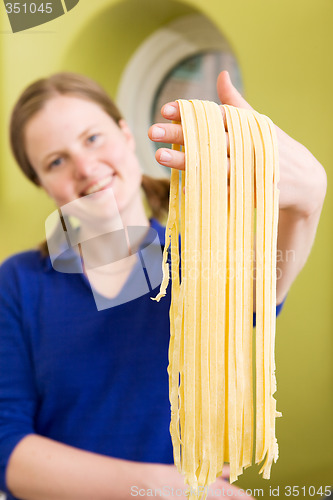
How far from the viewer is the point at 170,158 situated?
0.52 m

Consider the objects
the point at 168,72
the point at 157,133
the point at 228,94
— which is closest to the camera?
the point at 157,133

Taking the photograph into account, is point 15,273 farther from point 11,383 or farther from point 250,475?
point 250,475

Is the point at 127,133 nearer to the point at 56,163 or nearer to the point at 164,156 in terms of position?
the point at 56,163

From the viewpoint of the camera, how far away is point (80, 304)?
0.90m

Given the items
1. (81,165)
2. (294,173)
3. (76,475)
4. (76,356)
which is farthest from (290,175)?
(76,475)

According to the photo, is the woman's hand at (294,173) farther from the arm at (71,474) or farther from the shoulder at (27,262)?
the arm at (71,474)

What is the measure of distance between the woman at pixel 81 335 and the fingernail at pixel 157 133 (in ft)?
1.19

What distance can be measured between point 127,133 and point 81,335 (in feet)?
1.31

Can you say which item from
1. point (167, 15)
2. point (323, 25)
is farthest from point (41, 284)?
point (323, 25)

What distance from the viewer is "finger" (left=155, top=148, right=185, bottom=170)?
1.69ft

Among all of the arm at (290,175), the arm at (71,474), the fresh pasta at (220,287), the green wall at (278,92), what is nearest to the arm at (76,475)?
the arm at (71,474)

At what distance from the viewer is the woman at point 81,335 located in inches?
34.4

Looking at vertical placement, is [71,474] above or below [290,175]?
below

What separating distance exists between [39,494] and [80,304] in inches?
13.8
